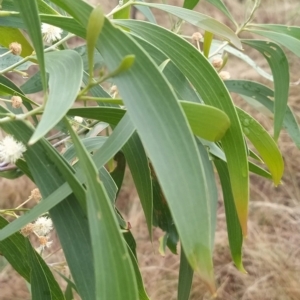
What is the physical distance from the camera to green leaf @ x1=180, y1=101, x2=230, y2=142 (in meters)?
0.37

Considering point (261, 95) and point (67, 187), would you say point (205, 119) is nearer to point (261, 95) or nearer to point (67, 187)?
point (67, 187)

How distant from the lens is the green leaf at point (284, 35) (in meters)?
0.55

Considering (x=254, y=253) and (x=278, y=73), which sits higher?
(x=278, y=73)

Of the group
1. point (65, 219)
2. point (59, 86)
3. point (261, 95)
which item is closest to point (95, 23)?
point (59, 86)

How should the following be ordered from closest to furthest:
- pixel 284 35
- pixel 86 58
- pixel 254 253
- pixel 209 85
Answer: pixel 209 85 → pixel 284 35 → pixel 86 58 → pixel 254 253

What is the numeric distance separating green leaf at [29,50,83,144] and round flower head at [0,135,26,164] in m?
0.06

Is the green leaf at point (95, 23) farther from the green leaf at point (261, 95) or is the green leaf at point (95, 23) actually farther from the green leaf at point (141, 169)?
the green leaf at point (261, 95)

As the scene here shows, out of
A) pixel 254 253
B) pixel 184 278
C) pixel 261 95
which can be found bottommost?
pixel 254 253

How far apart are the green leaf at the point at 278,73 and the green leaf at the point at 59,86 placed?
273 mm

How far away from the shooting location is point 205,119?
1.25 ft

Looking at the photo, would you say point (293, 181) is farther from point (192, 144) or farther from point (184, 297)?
point (192, 144)

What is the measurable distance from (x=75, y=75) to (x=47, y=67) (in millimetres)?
55

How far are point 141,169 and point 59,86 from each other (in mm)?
183

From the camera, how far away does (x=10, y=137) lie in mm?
402
